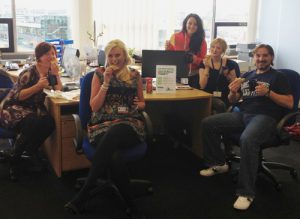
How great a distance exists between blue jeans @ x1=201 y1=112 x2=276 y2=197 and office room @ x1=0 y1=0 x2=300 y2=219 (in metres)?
0.14

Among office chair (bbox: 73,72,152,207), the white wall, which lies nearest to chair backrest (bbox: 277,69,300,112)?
office chair (bbox: 73,72,152,207)

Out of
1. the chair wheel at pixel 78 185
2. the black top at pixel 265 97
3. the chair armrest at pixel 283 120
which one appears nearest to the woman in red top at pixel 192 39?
the black top at pixel 265 97

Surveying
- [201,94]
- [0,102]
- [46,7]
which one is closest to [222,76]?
[201,94]

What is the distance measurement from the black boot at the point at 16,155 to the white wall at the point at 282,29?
405cm

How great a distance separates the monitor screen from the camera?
3375mm

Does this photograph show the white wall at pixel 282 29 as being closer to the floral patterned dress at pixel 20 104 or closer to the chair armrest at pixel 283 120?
the chair armrest at pixel 283 120

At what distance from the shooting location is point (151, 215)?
238cm

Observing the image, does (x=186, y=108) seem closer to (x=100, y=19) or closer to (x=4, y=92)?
(x=4, y=92)

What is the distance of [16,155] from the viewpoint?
2855mm

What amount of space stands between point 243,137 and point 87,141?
1.09 meters

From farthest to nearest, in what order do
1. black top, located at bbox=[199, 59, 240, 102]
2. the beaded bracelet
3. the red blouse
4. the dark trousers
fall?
the red blouse < black top, located at bbox=[199, 59, 240, 102] < the beaded bracelet < the dark trousers

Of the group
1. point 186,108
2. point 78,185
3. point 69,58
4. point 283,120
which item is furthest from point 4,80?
point 283,120

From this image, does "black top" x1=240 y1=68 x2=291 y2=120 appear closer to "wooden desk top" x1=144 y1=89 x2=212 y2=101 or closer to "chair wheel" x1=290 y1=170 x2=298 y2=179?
"wooden desk top" x1=144 y1=89 x2=212 y2=101

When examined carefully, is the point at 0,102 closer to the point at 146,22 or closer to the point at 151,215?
the point at 151,215
